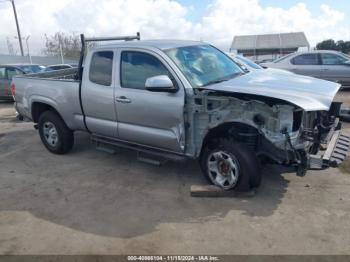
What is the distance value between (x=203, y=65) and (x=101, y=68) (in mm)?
1537

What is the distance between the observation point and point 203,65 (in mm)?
4648

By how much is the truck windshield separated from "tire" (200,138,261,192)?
815 mm

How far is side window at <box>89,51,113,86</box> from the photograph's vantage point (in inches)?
196

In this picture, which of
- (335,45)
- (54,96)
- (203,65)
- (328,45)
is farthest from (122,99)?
(328,45)

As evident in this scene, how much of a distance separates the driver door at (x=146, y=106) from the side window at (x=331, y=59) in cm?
918

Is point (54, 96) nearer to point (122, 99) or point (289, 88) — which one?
point (122, 99)

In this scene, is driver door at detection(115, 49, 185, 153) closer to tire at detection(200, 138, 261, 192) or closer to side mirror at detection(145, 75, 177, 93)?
side mirror at detection(145, 75, 177, 93)

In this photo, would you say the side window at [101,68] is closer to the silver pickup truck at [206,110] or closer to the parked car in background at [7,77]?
the silver pickup truck at [206,110]

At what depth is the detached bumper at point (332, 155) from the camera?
3.77 m

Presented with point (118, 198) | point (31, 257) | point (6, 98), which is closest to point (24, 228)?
point (31, 257)

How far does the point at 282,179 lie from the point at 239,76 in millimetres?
1513

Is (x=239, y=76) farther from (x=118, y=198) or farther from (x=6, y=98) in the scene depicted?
(x=6, y=98)

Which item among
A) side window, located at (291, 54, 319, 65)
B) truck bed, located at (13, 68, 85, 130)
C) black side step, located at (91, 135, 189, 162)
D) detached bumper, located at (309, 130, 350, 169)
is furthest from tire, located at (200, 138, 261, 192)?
side window, located at (291, 54, 319, 65)

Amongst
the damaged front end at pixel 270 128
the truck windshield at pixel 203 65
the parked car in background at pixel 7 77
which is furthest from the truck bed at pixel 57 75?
the parked car in background at pixel 7 77
